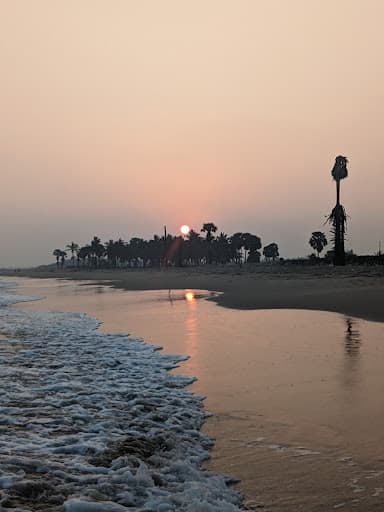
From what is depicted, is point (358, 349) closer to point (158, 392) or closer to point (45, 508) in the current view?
point (158, 392)

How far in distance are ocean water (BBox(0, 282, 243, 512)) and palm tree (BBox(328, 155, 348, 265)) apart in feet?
149

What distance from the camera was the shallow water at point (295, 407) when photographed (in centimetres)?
454

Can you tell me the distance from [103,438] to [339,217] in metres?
53.0

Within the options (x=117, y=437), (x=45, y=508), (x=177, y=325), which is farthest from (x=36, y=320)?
(x=45, y=508)

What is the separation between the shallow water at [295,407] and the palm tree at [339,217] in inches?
1553

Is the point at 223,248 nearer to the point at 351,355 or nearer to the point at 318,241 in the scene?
the point at 318,241

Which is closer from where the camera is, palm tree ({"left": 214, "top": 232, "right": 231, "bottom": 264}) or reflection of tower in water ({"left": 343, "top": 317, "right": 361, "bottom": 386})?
reflection of tower in water ({"left": 343, "top": 317, "right": 361, "bottom": 386})

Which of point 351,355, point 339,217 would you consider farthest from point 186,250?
point 351,355

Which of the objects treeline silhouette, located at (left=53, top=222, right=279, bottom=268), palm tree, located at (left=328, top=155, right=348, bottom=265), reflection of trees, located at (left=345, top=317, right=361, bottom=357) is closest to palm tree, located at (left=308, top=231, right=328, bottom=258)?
treeline silhouette, located at (left=53, top=222, right=279, bottom=268)

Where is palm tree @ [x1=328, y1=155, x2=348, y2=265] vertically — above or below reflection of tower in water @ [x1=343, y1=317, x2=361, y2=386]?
above

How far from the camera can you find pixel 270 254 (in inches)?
7146

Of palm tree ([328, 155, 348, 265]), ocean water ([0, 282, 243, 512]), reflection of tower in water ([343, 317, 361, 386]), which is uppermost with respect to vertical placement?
palm tree ([328, 155, 348, 265])

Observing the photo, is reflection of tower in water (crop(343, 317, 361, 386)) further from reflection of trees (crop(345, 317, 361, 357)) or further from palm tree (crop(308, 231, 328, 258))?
palm tree (crop(308, 231, 328, 258))

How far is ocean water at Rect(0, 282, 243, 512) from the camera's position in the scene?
4461 mm
